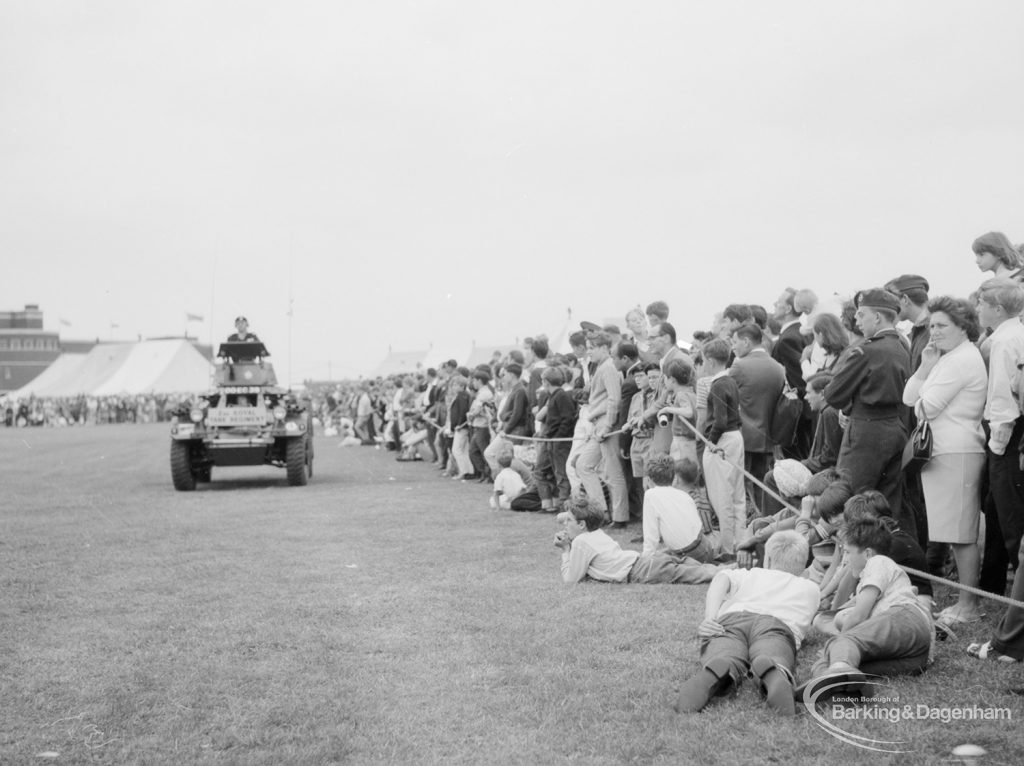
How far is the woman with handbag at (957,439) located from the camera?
6.35 meters

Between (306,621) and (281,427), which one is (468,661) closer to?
(306,621)

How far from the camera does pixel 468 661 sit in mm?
5934

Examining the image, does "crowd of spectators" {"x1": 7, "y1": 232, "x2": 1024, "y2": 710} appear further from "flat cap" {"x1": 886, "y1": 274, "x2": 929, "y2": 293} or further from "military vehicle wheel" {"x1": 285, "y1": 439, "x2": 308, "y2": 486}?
"military vehicle wheel" {"x1": 285, "y1": 439, "x2": 308, "y2": 486}

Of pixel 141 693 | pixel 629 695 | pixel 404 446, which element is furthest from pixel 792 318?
pixel 404 446

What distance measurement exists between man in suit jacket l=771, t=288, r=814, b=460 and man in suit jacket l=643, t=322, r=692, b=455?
3.33ft

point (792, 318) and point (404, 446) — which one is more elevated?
point (792, 318)

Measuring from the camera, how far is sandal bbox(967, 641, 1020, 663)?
5422 millimetres

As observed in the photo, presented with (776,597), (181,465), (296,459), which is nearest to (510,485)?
(296,459)

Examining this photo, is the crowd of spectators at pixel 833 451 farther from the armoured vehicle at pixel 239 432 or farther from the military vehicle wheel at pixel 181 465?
the military vehicle wheel at pixel 181 465

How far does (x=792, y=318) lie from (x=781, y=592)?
247 inches

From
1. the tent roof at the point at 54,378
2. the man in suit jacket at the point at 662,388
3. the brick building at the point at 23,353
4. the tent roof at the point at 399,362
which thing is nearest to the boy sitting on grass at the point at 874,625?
the man in suit jacket at the point at 662,388

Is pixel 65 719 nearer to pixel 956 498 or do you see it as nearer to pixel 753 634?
pixel 753 634

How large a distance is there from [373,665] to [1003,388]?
150 inches

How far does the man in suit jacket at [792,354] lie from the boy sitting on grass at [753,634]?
3800 mm
